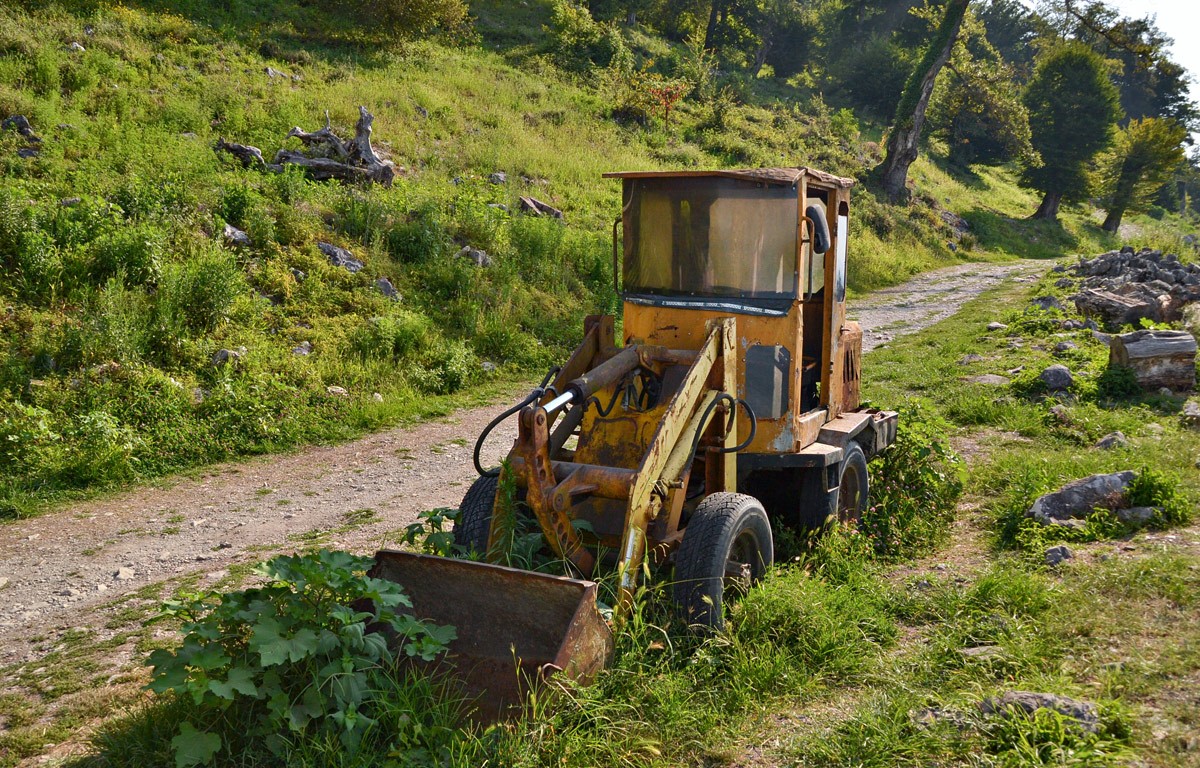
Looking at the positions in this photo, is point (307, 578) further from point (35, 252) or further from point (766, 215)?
point (35, 252)

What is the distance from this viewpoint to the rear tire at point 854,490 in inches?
246

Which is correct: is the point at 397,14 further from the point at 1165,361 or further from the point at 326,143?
the point at 1165,361

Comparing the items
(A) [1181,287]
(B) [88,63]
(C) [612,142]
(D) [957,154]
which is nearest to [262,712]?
(B) [88,63]

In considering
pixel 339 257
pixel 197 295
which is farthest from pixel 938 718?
pixel 339 257

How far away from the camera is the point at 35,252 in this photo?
29.7 ft

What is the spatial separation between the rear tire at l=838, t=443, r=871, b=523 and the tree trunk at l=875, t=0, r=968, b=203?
82.0ft

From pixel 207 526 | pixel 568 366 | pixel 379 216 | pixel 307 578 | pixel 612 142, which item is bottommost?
pixel 207 526

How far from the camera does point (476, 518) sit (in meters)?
4.84

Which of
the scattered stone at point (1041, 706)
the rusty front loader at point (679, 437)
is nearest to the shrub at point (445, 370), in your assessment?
the rusty front loader at point (679, 437)

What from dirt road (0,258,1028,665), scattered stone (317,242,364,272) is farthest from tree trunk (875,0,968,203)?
dirt road (0,258,1028,665)

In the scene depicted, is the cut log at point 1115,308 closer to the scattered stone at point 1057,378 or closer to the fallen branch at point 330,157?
the scattered stone at point 1057,378

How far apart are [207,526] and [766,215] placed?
507 cm

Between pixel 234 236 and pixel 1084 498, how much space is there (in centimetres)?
999

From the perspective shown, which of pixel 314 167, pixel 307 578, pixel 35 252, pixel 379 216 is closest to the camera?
pixel 307 578
